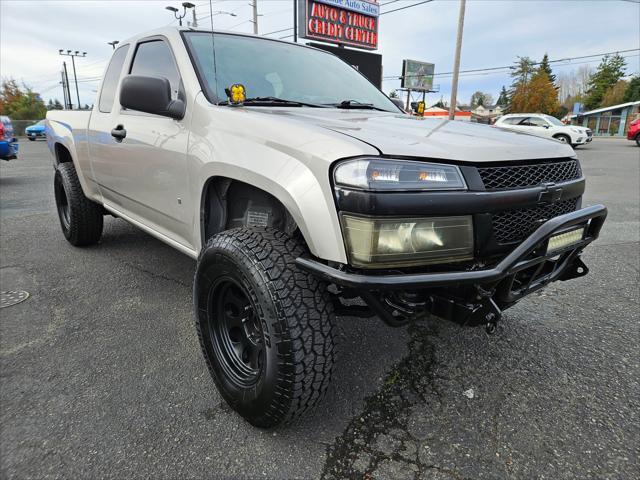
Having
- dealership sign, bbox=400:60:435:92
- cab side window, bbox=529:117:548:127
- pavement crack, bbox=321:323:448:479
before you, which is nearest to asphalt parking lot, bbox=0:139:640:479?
pavement crack, bbox=321:323:448:479

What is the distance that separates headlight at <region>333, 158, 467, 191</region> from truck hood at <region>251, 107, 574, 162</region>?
0.05 m

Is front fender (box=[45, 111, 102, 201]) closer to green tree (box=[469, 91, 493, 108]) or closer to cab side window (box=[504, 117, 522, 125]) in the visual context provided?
cab side window (box=[504, 117, 522, 125])

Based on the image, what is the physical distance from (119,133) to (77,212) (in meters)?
1.54

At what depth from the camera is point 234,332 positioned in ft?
6.64

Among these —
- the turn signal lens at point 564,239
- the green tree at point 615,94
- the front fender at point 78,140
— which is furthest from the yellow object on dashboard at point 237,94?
the green tree at point 615,94

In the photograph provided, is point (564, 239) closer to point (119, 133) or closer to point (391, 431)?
point (391, 431)

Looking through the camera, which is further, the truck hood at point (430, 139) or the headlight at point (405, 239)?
the truck hood at point (430, 139)

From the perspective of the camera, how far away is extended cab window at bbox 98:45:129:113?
134 inches

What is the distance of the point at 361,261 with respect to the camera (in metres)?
1.47

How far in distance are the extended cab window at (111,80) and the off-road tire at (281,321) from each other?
234 cm

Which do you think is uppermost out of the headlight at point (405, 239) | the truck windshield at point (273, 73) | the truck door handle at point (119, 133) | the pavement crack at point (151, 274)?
the truck windshield at point (273, 73)

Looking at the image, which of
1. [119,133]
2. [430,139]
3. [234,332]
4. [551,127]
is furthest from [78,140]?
[551,127]

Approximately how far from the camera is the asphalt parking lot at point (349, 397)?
1691 millimetres

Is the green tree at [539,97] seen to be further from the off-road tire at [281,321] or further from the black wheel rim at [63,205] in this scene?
the off-road tire at [281,321]
